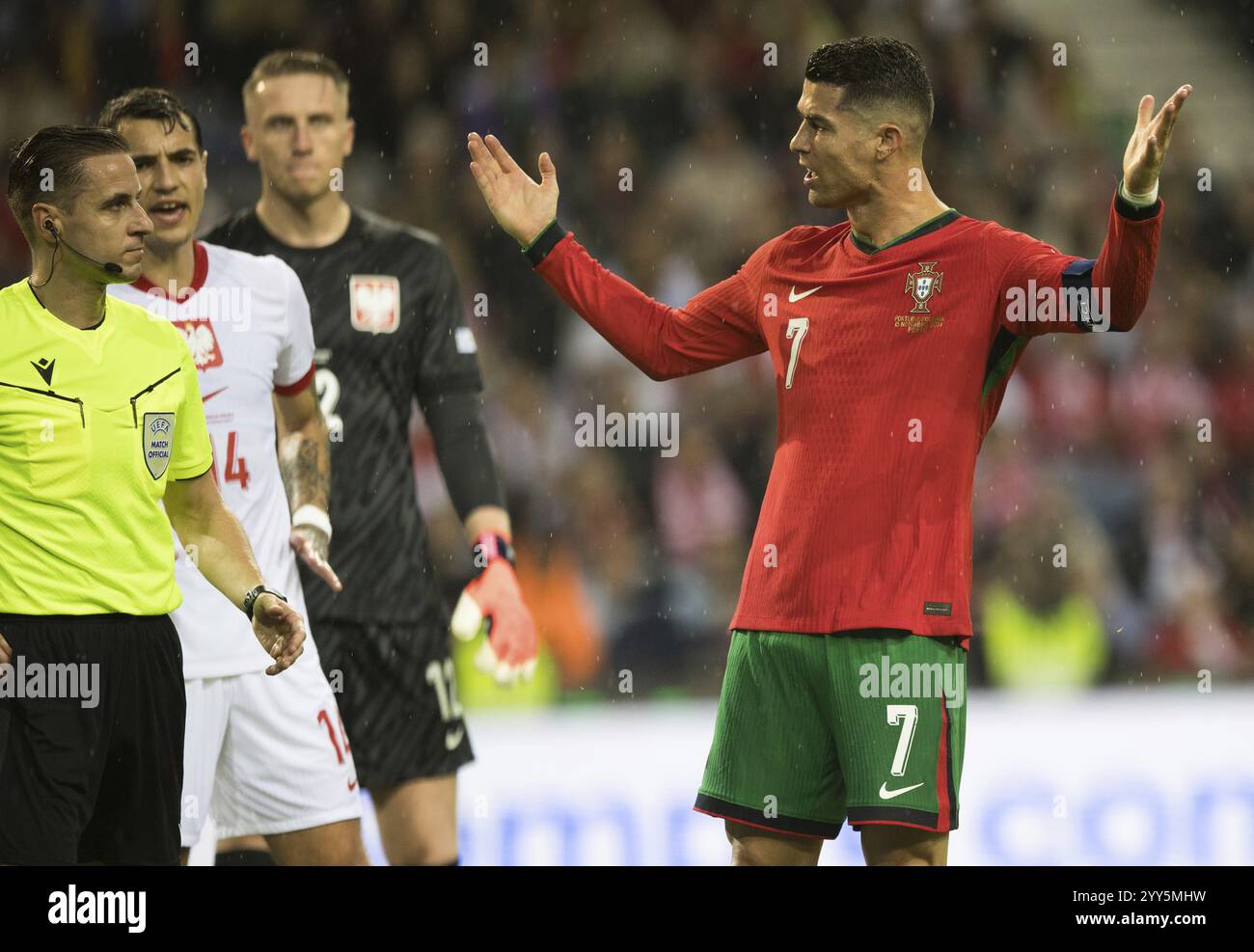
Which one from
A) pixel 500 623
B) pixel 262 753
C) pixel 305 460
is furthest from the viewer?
pixel 500 623

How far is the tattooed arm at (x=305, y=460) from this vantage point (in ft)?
14.6

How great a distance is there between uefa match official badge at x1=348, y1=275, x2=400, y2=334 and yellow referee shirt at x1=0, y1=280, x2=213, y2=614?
140 centimetres

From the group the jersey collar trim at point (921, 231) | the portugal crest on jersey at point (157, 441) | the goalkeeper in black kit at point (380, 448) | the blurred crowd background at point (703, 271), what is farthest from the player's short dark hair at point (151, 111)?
the blurred crowd background at point (703, 271)

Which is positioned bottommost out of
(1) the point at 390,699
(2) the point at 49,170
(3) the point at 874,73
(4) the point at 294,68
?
(1) the point at 390,699

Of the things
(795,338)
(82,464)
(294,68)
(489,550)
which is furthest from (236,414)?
(795,338)

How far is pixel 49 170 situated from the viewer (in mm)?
3539

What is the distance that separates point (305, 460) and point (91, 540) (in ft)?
3.79

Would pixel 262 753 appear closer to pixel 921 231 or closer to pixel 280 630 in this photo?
pixel 280 630

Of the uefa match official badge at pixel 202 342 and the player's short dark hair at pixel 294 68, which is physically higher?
the player's short dark hair at pixel 294 68

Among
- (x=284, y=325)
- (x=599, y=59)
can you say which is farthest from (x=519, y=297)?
(x=284, y=325)

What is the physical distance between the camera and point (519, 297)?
24.8 feet

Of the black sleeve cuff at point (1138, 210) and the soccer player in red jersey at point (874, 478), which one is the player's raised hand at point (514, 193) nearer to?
the soccer player in red jersey at point (874, 478)

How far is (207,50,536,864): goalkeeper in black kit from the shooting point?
4.94m
